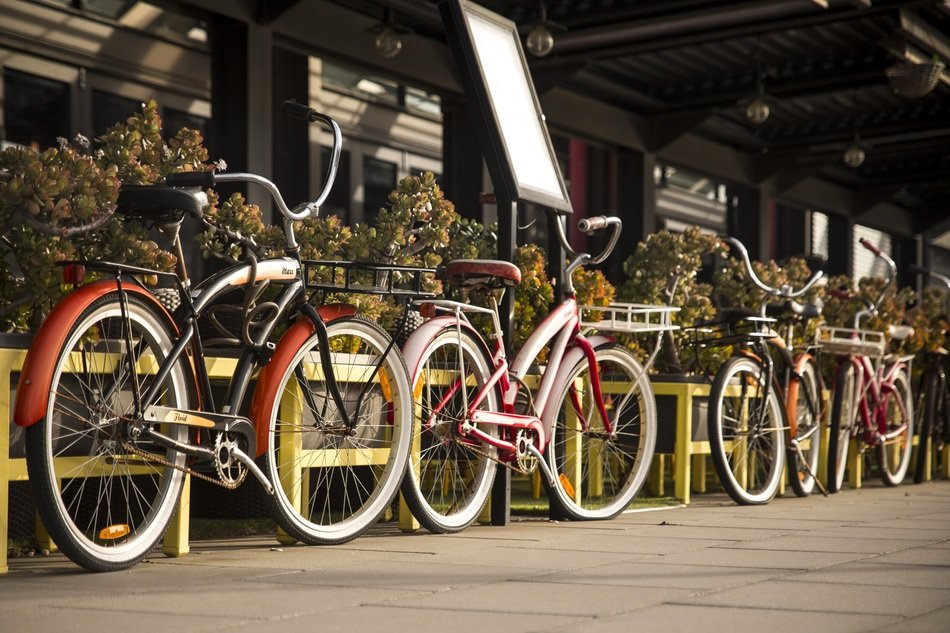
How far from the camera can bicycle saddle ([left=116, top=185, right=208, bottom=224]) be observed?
3.03 meters

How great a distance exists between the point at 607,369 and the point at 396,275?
825 millimetres

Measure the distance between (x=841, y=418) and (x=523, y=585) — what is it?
12.7 feet

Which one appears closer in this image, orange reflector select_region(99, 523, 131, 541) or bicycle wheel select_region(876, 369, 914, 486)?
orange reflector select_region(99, 523, 131, 541)

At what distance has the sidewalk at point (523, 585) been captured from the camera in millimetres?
2242

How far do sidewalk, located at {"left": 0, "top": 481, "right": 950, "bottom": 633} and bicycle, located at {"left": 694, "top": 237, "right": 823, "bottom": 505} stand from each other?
1131 mm

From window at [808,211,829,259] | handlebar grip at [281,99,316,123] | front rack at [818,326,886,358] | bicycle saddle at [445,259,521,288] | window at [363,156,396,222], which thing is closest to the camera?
handlebar grip at [281,99,316,123]

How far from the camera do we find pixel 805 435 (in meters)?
5.76

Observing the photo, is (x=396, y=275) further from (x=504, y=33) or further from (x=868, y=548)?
(x=868, y=548)

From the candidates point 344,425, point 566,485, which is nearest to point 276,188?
point 344,425

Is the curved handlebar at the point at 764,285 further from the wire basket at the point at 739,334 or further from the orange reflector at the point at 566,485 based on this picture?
the orange reflector at the point at 566,485

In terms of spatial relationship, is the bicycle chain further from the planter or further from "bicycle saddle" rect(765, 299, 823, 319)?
"bicycle saddle" rect(765, 299, 823, 319)

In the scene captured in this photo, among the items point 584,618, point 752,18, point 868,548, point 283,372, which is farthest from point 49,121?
point 584,618

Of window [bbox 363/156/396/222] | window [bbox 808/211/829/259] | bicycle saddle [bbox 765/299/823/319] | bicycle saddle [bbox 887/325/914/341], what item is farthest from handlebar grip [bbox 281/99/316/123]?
window [bbox 808/211/829/259]

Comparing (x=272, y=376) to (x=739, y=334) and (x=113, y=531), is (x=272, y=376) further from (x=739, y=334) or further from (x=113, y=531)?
(x=739, y=334)
